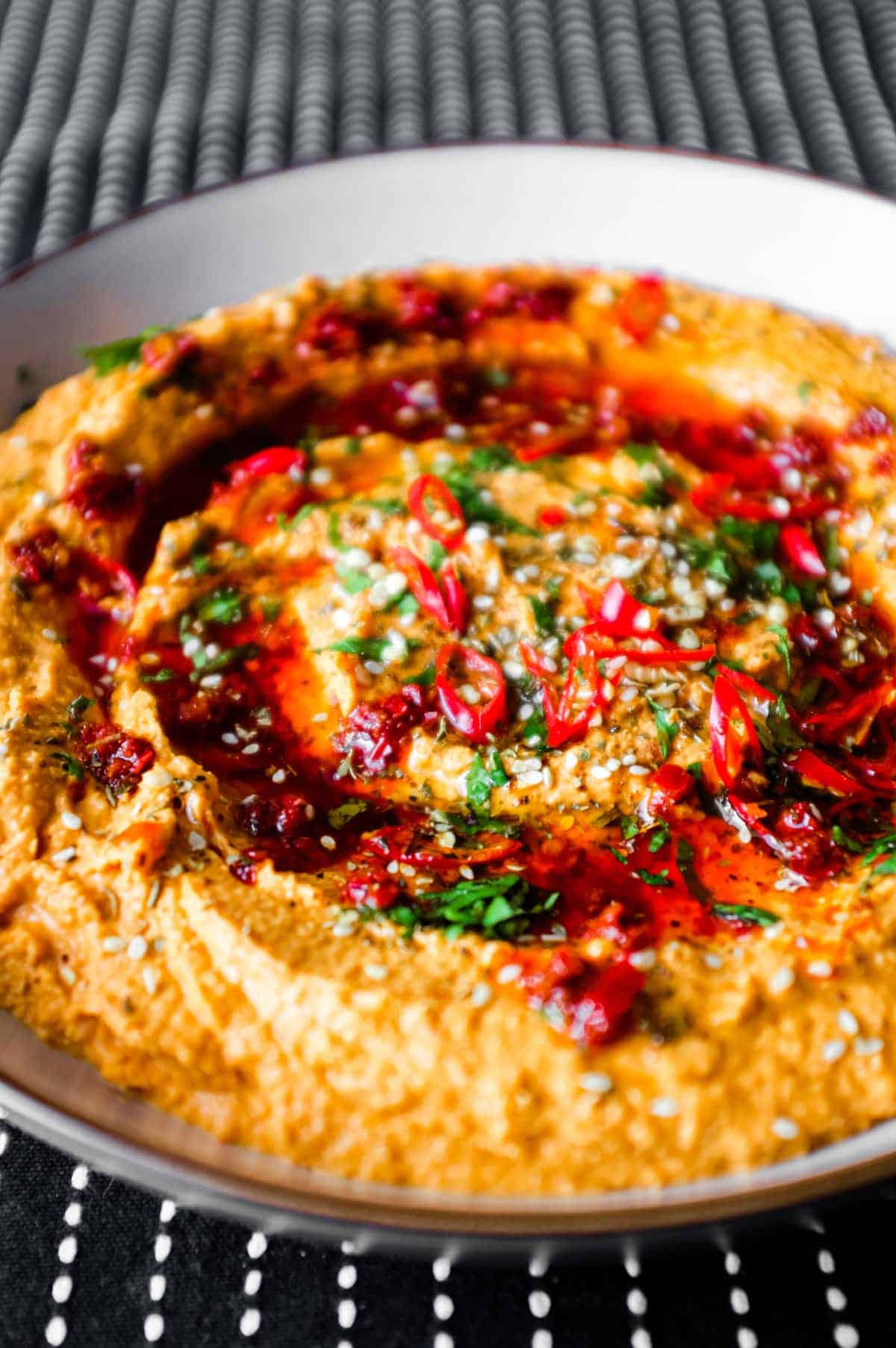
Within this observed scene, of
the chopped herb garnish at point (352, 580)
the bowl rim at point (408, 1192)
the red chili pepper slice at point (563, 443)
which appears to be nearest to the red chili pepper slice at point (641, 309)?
the red chili pepper slice at point (563, 443)

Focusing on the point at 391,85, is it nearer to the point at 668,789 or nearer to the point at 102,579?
the point at 102,579

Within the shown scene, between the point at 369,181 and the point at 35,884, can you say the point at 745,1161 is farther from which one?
the point at 369,181

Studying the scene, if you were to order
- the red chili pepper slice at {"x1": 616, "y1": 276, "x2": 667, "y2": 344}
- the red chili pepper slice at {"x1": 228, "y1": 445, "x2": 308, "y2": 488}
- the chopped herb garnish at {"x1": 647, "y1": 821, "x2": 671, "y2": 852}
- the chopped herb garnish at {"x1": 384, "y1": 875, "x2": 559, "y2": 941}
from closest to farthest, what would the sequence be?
the chopped herb garnish at {"x1": 384, "y1": 875, "x2": 559, "y2": 941}, the chopped herb garnish at {"x1": 647, "y1": 821, "x2": 671, "y2": 852}, the red chili pepper slice at {"x1": 228, "y1": 445, "x2": 308, "y2": 488}, the red chili pepper slice at {"x1": 616, "y1": 276, "x2": 667, "y2": 344}

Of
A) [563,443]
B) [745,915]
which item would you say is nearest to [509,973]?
[745,915]

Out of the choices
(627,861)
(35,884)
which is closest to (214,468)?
(35,884)

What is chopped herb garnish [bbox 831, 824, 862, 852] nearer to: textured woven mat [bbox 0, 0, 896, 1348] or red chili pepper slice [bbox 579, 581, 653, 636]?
red chili pepper slice [bbox 579, 581, 653, 636]

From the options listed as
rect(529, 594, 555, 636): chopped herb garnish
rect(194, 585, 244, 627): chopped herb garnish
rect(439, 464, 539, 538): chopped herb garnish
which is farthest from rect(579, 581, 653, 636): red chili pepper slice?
rect(194, 585, 244, 627): chopped herb garnish
